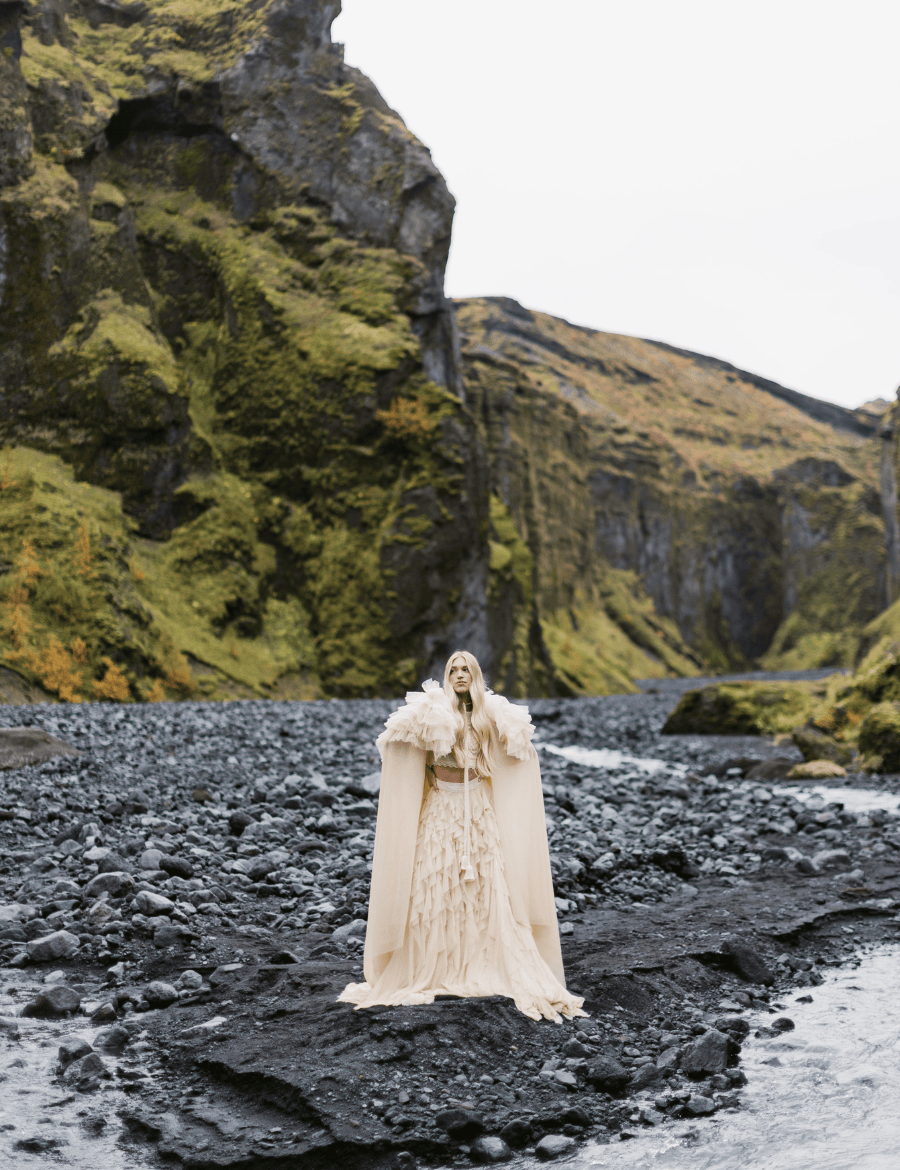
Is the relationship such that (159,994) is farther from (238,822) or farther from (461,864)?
(238,822)

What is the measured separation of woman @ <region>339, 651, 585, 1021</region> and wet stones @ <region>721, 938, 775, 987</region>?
1.73m

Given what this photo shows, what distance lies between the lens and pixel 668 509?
11950cm

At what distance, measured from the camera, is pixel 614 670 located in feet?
243

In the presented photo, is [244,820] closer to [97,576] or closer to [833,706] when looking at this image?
[833,706]

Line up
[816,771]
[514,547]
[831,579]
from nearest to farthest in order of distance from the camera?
[816,771]
[514,547]
[831,579]

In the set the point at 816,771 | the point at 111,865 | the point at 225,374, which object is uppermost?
the point at 225,374

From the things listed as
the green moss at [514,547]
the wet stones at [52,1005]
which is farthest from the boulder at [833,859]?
the green moss at [514,547]

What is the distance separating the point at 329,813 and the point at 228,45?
134ft

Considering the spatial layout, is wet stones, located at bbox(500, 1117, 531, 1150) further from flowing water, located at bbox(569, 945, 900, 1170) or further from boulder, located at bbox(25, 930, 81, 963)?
boulder, located at bbox(25, 930, 81, 963)

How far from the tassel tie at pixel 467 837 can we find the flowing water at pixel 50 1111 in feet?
7.01

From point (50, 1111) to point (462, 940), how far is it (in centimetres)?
234

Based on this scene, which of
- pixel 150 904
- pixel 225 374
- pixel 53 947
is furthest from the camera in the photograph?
pixel 225 374

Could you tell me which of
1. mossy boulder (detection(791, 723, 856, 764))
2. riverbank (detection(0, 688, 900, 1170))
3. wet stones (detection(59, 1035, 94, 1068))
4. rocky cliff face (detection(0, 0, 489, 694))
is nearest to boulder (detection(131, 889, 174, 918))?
riverbank (detection(0, 688, 900, 1170))

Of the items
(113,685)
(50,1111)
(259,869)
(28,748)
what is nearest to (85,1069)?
(50,1111)
